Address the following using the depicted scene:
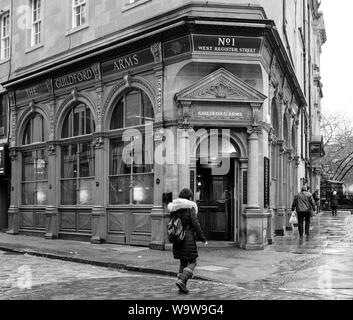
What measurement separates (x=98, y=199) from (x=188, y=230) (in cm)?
948

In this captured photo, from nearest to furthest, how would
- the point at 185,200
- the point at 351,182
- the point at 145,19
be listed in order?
the point at 185,200
the point at 145,19
the point at 351,182

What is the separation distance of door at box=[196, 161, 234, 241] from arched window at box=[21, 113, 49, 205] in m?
7.33

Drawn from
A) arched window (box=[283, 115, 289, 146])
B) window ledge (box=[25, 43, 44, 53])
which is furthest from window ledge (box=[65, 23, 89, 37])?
arched window (box=[283, 115, 289, 146])

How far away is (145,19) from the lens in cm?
1736

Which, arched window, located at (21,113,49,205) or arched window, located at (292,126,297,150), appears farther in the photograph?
arched window, located at (292,126,297,150)

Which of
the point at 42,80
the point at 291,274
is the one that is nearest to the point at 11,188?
the point at 42,80

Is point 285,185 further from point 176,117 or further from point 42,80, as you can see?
point 42,80

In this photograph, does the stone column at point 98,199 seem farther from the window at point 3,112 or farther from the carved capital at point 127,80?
the window at point 3,112

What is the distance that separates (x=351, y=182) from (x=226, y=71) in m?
75.1

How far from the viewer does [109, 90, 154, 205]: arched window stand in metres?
17.3

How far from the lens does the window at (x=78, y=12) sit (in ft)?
66.4

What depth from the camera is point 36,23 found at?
75.3ft

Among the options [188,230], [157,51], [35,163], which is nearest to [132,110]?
[157,51]

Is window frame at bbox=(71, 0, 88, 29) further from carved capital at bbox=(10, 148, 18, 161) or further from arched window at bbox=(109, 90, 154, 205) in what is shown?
carved capital at bbox=(10, 148, 18, 161)
